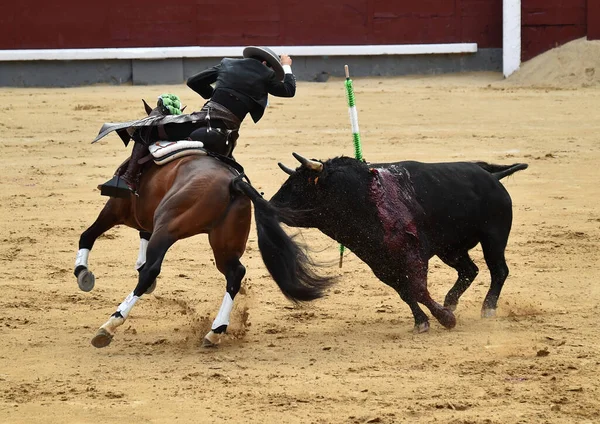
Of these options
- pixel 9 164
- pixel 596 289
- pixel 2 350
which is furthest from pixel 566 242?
pixel 9 164

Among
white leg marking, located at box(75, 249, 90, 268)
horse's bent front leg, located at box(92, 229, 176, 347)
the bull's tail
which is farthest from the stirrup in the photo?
the bull's tail

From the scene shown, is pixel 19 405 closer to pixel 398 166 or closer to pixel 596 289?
pixel 398 166

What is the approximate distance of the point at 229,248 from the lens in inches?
184

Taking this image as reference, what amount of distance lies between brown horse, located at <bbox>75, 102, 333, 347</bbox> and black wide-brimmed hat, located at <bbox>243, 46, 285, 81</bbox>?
26.3 inches

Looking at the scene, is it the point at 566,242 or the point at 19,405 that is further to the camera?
the point at 566,242

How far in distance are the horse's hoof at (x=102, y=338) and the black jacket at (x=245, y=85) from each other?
4.17ft

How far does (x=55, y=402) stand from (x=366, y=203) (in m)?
1.62

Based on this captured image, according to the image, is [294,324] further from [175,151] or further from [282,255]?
[175,151]

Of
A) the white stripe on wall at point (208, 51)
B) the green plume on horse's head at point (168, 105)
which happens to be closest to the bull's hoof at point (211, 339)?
the green plume on horse's head at point (168, 105)

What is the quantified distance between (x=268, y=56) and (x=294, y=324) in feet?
4.09

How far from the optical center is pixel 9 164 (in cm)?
942

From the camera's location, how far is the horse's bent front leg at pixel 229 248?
466 centimetres

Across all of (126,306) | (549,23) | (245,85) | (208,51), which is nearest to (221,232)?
(126,306)

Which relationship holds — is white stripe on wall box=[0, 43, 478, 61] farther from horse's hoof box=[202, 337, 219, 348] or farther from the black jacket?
horse's hoof box=[202, 337, 219, 348]
